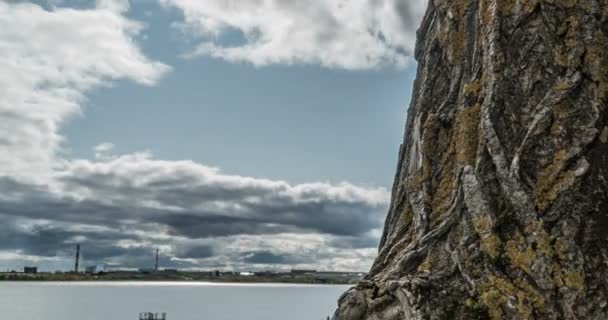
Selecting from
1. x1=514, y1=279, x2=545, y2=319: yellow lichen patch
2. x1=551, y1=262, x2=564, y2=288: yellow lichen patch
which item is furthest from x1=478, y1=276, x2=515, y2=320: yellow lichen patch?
x1=551, y1=262, x2=564, y2=288: yellow lichen patch

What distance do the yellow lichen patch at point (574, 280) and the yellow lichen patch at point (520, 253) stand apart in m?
0.63

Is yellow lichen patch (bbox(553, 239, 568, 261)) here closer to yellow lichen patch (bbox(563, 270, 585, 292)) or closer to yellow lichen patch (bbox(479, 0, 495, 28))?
yellow lichen patch (bbox(563, 270, 585, 292))

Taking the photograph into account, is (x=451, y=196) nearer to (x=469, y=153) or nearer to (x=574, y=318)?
(x=469, y=153)

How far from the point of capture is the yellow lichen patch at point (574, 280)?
11.8m

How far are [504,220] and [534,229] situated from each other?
60 centimetres

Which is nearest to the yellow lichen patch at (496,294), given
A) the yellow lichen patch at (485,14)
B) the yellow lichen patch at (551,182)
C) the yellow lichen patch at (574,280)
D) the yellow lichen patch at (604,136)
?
the yellow lichen patch at (574,280)

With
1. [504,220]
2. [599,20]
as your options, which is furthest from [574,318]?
[599,20]

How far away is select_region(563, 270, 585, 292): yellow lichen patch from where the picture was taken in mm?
11766

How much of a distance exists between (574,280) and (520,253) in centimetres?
102

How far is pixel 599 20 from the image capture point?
44.8 feet

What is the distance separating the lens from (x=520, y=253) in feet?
40.6

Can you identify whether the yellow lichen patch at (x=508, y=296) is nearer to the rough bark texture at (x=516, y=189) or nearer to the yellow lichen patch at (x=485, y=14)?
the rough bark texture at (x=516, y=189)

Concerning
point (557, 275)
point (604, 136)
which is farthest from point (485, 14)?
point (557, 275)

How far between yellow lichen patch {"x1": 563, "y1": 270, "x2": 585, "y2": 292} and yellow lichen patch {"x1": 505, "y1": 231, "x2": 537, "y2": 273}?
0.63 meters
